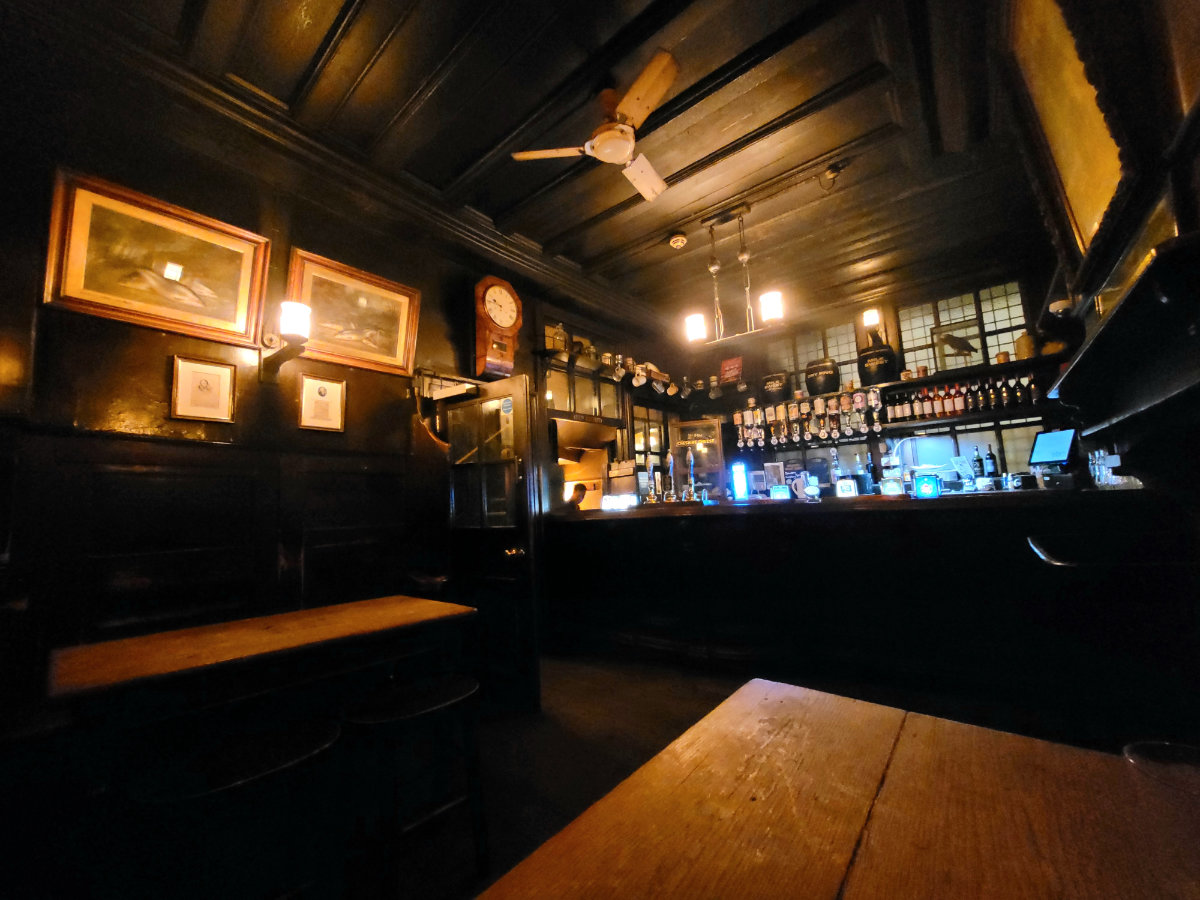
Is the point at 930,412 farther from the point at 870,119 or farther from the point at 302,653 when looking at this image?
the point at 302,653

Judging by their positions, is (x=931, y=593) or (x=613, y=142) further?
(x=931, y=593)

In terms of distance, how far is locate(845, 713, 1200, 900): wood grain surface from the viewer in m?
0.56

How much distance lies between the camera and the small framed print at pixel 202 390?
2735 millimetres

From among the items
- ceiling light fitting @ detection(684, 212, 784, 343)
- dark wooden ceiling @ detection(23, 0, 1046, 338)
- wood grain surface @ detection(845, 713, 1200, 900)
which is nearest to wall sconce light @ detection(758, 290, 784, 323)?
ceiling light fitting @ detection(684, 212, 784, 343)

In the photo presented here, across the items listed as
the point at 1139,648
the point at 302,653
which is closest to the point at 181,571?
the point at 302,653

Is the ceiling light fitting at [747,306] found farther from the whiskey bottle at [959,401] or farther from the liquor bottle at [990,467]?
the liquor bottle at [990,467]

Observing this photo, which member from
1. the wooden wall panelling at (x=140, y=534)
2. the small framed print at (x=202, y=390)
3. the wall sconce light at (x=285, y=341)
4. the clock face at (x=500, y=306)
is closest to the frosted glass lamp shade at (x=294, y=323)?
the wall sconce light at (x=285, y=341)

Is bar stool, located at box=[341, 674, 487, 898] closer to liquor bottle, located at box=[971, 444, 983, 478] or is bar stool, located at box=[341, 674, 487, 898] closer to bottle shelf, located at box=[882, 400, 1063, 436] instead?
bottle shelf, located at box=[882, 400, 1063, 436]

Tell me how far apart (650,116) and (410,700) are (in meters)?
3.79

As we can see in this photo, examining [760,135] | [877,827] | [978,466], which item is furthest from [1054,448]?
[877,827]

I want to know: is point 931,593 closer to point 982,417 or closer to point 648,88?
point 982,417

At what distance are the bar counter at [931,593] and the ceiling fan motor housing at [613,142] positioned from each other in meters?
2.55

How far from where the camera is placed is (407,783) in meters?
2.16

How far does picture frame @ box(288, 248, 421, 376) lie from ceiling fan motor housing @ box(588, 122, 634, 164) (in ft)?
6.49
